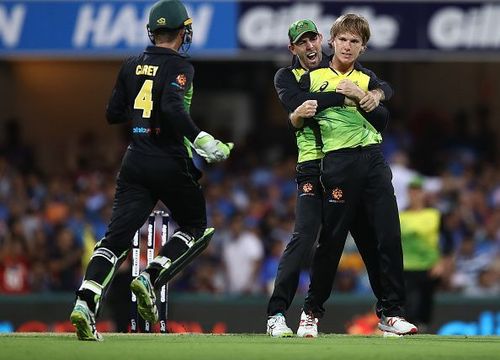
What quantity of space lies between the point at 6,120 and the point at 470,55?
7.25 m

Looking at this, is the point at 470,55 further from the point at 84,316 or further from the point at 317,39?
the point at 84,316

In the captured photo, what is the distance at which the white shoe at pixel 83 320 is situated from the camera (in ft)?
25.8

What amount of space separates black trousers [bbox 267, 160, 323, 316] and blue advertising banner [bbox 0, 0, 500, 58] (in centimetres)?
716

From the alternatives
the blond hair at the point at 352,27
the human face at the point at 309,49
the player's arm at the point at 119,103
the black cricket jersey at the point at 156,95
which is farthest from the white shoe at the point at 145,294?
the blond hair at the point at 352,27

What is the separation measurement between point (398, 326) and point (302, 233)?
2.91 feet

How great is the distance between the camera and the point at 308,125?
28.9 feet

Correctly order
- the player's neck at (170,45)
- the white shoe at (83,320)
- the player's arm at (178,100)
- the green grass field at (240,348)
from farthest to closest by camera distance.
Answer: the player's neck at (170,45) < the player's arm at (178,100) < the white shoe at (83,320) < the green grass field at (240,348)

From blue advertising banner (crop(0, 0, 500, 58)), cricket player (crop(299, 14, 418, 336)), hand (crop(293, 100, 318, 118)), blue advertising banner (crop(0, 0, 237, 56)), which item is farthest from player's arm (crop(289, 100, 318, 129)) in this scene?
blue advertising banner (crop(0, 0, 237, 56))

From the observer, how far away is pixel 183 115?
26.3ft

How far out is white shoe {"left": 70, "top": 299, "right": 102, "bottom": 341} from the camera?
786cm

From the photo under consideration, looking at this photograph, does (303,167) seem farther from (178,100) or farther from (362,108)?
(178,100)

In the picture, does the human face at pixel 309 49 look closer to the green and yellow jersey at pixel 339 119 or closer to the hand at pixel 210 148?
the green and yellow jersey at pixel 339 119

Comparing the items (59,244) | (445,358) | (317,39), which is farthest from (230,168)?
(445,358)

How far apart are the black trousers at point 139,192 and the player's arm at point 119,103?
27 centimetres
